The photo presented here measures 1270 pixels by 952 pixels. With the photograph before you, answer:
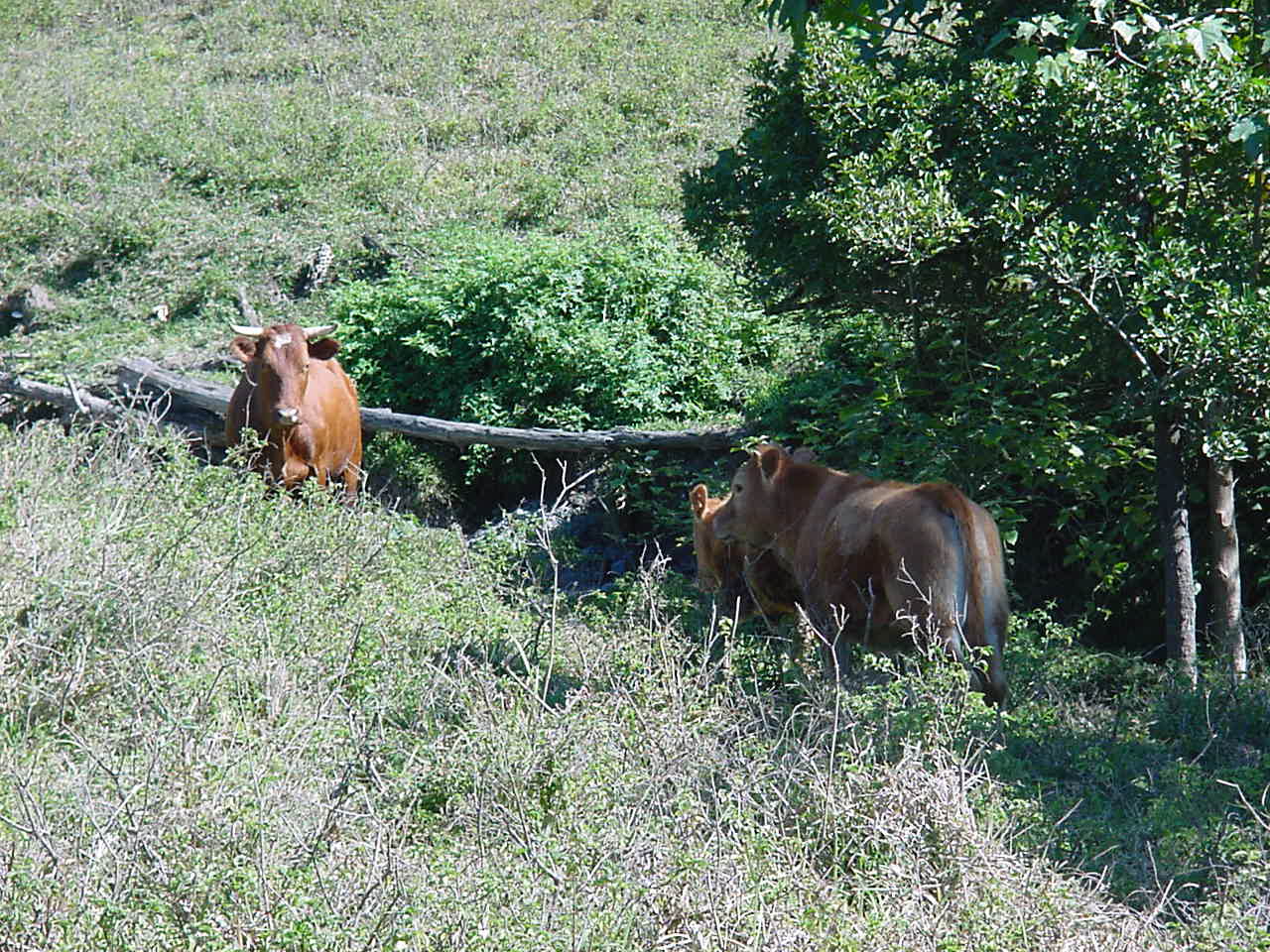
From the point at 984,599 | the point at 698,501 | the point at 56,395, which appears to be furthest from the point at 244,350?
the point at 984,599

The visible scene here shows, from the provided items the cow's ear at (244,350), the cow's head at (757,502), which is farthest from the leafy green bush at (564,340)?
the cow's head at (757,502)

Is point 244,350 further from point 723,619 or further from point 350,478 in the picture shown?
point 723,619

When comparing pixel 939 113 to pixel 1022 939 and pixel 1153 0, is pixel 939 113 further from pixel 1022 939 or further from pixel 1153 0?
pixel 1022 939

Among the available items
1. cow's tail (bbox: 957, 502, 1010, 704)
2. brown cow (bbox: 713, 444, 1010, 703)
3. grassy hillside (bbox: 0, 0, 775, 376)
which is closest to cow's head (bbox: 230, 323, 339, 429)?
grassy hillside (bbox: 0, 0, 775, 376)

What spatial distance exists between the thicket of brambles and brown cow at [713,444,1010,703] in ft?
1.22

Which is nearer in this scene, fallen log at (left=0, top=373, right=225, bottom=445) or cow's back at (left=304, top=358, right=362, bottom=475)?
cow's back at (left=304, top=358, right=362, bottom=475)

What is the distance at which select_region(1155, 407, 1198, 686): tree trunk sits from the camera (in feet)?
28.1

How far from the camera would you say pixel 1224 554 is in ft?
28.4

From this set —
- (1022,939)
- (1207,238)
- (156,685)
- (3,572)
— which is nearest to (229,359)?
(3,572)

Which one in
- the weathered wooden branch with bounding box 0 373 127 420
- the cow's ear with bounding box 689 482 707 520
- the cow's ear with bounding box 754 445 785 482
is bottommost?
the weathered wooden branch with bounding box 0 373 127 420

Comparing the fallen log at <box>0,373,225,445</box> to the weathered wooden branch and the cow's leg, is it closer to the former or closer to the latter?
the weathered wooden branch

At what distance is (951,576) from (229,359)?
1007 cm

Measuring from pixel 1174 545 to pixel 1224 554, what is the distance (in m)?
0.34

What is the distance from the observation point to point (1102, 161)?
820 centimetres
